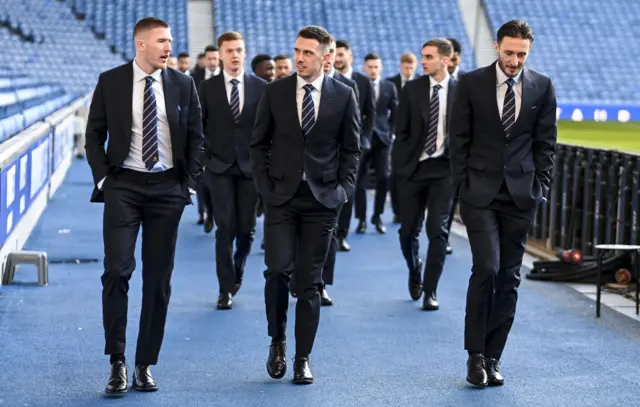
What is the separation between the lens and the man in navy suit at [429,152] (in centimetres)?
848

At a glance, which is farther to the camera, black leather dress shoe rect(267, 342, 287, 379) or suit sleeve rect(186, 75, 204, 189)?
black leather dress shoe rect(267, 342, 287, 379)

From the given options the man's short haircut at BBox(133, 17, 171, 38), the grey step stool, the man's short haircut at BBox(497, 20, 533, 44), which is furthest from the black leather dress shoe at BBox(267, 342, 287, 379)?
the grey step stool

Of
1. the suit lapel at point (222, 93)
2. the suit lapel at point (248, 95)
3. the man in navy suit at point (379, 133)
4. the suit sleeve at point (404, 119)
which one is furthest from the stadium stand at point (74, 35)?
the suit sleeve at point (404, 119)

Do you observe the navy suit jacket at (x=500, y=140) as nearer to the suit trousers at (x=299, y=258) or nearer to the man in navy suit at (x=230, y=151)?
the suit trousers at (x=299, y=258)

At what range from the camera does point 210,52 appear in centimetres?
1401

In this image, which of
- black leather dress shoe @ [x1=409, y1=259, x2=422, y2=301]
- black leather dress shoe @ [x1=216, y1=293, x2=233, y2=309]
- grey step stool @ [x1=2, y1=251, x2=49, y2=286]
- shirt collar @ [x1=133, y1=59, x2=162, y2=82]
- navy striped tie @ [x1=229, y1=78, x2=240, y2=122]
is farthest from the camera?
grey step stool @ [x1=2, y1=251, x2=49, y2=286]

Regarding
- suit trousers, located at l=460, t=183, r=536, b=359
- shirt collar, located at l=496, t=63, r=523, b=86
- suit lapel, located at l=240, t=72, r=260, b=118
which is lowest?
suit trousers, located at l=460, t=183, r=536, b=359

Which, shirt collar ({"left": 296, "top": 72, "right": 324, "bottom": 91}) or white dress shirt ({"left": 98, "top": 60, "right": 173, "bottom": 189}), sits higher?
shirt collar ({"left": 296, "top": 72, "right": 324, "bottom": 91})

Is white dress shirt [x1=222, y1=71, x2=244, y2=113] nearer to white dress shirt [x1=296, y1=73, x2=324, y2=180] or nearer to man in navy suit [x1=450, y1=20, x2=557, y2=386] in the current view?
white dress shirt [x1=296, y1=73, x2=324, y2=180]

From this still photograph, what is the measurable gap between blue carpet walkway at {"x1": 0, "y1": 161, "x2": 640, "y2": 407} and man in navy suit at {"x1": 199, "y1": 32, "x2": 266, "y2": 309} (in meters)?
0.48

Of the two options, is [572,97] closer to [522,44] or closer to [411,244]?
[411,244]

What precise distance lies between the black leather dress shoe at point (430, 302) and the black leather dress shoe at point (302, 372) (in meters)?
2.56

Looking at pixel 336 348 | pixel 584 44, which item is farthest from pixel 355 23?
pixel 336 348

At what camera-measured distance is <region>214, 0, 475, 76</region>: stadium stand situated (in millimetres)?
29844
